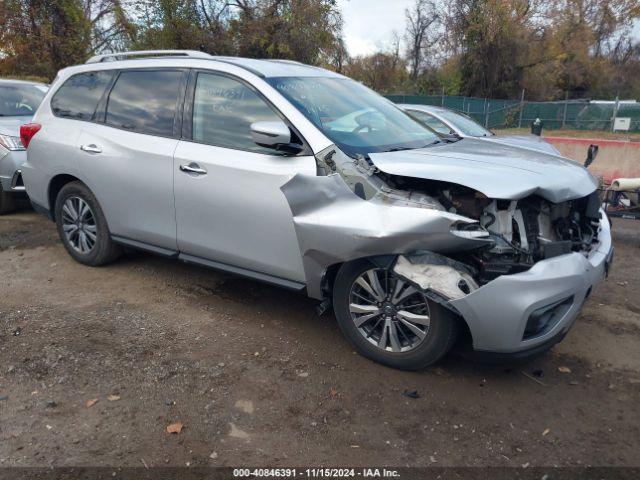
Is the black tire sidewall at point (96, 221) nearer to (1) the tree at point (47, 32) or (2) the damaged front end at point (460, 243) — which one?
(2) the damaged front end at point (460, 243)

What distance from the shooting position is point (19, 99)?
26.1 ft

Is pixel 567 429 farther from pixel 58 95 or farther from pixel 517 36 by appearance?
pixel 517 36

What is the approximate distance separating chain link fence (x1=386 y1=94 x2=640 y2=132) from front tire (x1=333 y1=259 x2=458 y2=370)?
23.5 m

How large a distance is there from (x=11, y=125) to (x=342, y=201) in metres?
5.60

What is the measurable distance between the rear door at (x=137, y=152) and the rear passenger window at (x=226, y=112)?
21 cm

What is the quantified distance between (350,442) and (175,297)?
2315 millimetres

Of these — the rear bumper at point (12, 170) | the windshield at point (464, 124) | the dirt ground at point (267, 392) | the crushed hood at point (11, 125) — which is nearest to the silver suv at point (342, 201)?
the dirt ground at point (267, 392)

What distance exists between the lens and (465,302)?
9.64 ft

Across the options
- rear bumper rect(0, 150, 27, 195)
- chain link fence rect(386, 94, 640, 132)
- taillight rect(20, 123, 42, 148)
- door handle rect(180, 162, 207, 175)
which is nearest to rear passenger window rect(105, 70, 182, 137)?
door handle rect(180, 162, 207, 175)

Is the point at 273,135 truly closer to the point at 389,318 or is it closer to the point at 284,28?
the point at 389,318

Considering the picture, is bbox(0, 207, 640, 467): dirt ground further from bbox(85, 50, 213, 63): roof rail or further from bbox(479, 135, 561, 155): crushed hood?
bbox(85, 50, 213, 63): roof rail

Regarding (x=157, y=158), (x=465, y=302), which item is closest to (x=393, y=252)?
(x=465, y=302)

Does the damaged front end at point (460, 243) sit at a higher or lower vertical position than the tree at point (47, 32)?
→ lower

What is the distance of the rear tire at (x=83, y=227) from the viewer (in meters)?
4.86
